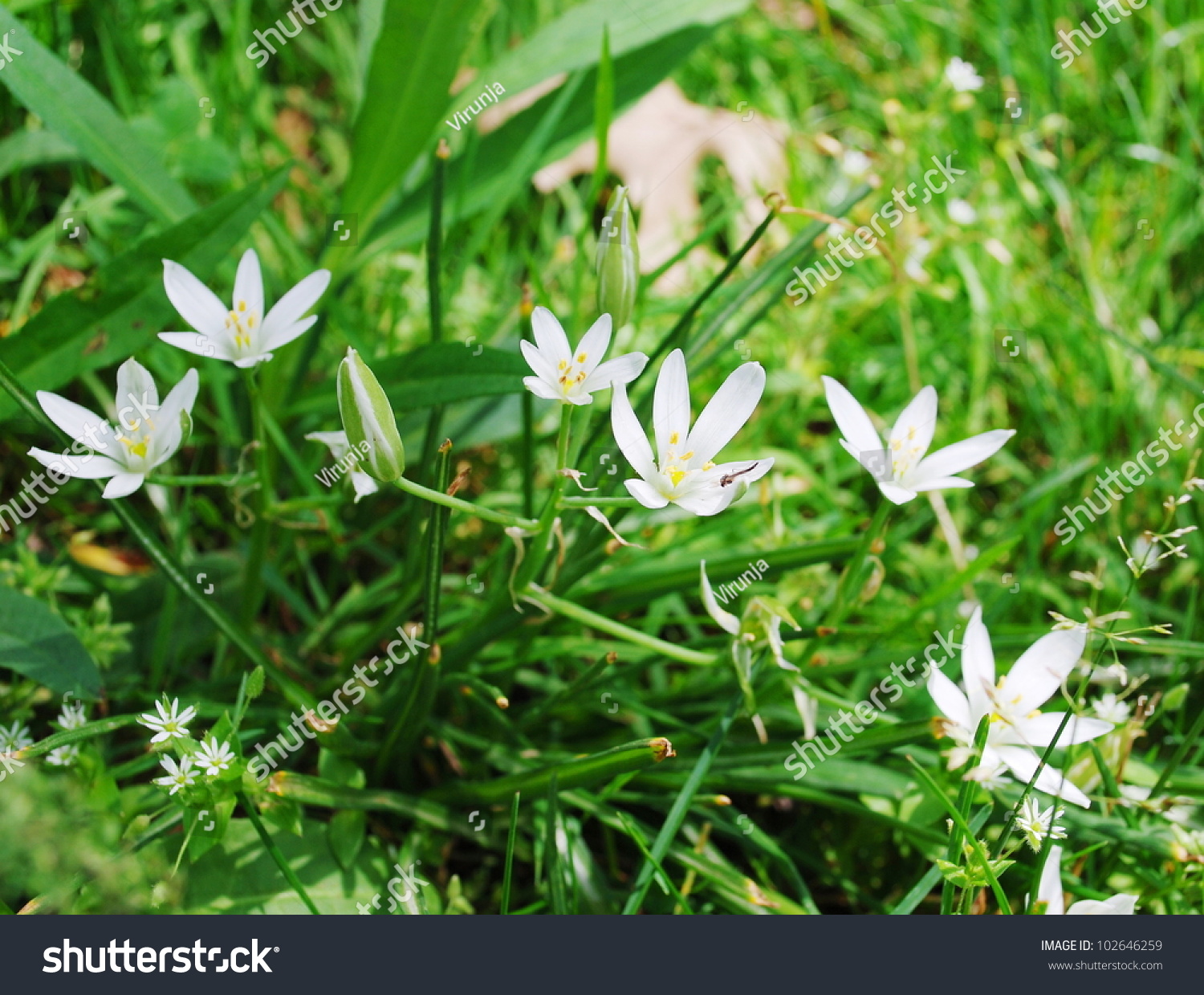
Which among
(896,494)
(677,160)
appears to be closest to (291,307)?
(896,494)

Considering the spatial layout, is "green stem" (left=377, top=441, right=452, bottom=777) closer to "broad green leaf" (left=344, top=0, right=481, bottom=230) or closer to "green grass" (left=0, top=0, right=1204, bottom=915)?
"green grass" (left=0, top=0, right=1204, bottom=915)

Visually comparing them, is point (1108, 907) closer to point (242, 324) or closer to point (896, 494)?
point (896, 494)


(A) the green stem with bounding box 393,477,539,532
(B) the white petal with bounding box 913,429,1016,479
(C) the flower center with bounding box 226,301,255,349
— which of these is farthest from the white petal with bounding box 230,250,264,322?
(B) the white petal with bounding box 913,429,1016,479

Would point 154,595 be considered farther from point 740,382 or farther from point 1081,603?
point 1081,603

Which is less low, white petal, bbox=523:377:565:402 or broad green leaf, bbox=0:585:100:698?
white petal, bbox=523:377:565:402

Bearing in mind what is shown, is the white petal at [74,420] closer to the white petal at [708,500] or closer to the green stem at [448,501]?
the green stem at [448,501]

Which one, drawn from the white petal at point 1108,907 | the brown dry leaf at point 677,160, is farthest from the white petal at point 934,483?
the brown dry leaf at point 677,160
